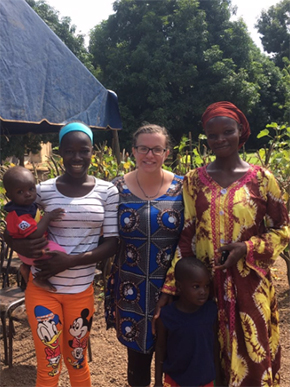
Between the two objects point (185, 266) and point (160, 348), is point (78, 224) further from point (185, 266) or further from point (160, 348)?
point (160, 348)

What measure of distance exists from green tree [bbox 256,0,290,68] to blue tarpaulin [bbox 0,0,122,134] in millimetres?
18652

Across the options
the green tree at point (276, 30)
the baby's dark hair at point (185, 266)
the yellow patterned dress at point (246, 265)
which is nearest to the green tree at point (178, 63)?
the green tree at point (276, 30)

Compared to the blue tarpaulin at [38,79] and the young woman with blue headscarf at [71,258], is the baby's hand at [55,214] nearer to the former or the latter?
the young woman with blue headscarf at [71,258]

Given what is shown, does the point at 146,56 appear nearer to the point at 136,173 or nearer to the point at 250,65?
the point at 250,65

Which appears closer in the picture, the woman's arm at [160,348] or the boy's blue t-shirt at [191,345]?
the boy's blue t-shirt at [191,345]

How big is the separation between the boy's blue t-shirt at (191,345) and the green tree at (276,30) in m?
21.9

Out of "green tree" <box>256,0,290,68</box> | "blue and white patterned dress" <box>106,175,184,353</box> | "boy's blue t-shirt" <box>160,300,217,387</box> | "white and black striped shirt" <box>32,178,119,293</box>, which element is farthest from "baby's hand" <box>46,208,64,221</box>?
"green tree" <box>256,0,290,68</box>

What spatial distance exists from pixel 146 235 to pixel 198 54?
1338 cm

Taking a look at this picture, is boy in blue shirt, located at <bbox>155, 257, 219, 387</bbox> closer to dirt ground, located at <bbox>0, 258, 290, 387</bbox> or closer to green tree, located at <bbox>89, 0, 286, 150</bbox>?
dirt ground, located at <bbox>0, 258, 290, 387</bbox>

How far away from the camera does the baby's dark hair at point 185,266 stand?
1.90 metres

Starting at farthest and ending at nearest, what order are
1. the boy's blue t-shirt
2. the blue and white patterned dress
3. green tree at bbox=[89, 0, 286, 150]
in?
green tree at bbox=[89, 0, 286, 150], the blue and white patterned dress, the boy's blue t-shirt

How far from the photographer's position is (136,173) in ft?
7.50

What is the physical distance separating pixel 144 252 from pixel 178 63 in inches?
525

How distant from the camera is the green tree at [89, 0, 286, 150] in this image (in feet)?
45.3
